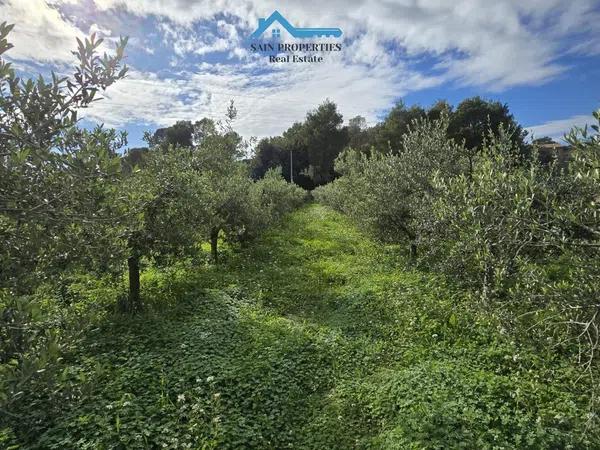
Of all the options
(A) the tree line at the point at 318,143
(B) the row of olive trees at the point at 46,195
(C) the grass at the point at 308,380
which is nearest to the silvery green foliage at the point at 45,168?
(B) the row of olive trees at the point at 46,195

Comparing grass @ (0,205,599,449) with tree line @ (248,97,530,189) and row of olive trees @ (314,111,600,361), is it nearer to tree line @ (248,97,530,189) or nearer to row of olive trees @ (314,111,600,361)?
row of olive trees @ (314,111,600,361)

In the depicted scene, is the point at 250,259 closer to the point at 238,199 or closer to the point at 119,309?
the point at 238,199

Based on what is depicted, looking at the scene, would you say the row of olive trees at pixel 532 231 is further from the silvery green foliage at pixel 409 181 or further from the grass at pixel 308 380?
the silvery green foliage at pixel 409 181

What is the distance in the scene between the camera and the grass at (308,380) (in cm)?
532

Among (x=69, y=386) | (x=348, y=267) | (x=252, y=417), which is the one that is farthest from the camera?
(x=348, y=267)

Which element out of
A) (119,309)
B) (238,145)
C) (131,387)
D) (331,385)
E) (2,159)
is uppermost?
(238,145)

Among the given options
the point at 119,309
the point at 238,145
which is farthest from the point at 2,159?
the point at 238,145

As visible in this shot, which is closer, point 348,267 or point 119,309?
point 119,309

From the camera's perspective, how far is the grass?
532 cm

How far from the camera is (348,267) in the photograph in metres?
15.1

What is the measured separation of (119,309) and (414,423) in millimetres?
8094

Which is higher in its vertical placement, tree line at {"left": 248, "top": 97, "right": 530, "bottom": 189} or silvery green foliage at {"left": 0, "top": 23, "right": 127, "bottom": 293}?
tree line at {"left": 248, "top": 97, "right": 530, "bottom": 189}

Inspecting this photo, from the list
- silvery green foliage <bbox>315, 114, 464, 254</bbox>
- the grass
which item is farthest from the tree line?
the grass

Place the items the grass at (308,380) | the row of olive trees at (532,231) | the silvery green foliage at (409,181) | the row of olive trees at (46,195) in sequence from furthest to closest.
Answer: the silvery green foliage at (409,181), the grass at (308,380), the row of olive trees at (532,231), the row of olive trees at (46,195)
